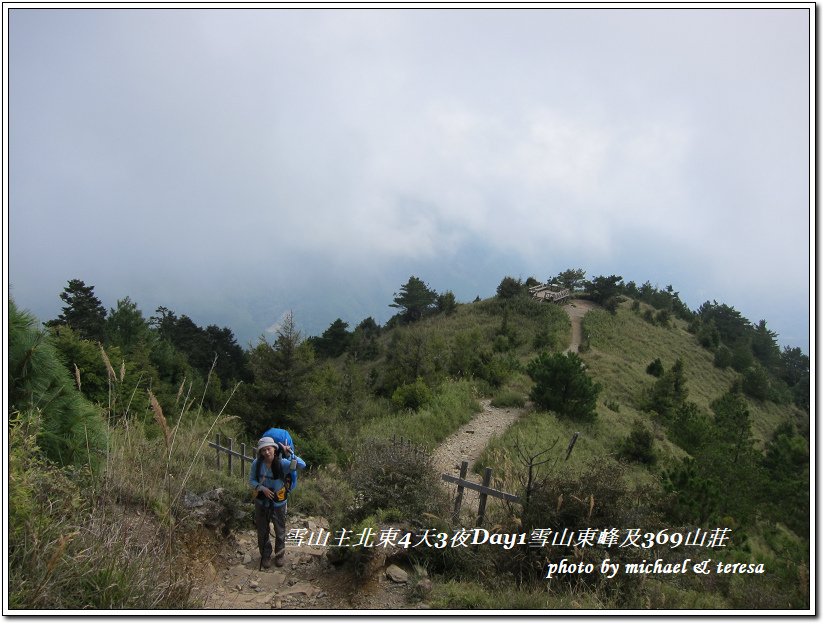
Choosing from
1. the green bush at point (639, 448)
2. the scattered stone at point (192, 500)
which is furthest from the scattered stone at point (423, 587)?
the green bush at point (639, 448)

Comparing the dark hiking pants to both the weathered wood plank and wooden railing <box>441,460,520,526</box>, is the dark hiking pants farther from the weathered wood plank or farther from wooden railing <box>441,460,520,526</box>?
the weathered wood plank

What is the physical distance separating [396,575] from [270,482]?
1.66 metres

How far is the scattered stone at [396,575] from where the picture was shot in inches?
188

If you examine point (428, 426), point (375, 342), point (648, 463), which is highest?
point (375, 342)

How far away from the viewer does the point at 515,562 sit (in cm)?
468

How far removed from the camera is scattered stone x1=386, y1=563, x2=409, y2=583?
15.6 feet

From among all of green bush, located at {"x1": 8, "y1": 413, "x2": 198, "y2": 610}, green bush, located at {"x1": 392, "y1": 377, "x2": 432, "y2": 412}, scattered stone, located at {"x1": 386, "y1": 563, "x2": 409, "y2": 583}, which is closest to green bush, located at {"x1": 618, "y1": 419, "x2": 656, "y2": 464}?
green bush, located at {"x1": 392, "y1": 377, "x2": 432, "y2": 412}

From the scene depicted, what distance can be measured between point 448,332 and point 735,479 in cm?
2245

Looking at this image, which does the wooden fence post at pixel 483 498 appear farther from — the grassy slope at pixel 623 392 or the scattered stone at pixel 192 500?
the scattered stone at pixel 192 500

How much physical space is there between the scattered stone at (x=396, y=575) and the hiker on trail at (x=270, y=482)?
1319 mm

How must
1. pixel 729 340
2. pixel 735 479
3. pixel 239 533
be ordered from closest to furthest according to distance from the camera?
1. pixel 239 533
2. pixel 735 479
3. pixel 729 340

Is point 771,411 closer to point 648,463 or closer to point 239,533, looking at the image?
point 648,463

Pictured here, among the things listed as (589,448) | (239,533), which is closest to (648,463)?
(589,448)

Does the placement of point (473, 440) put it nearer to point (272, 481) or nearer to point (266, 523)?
point (266, 523)
